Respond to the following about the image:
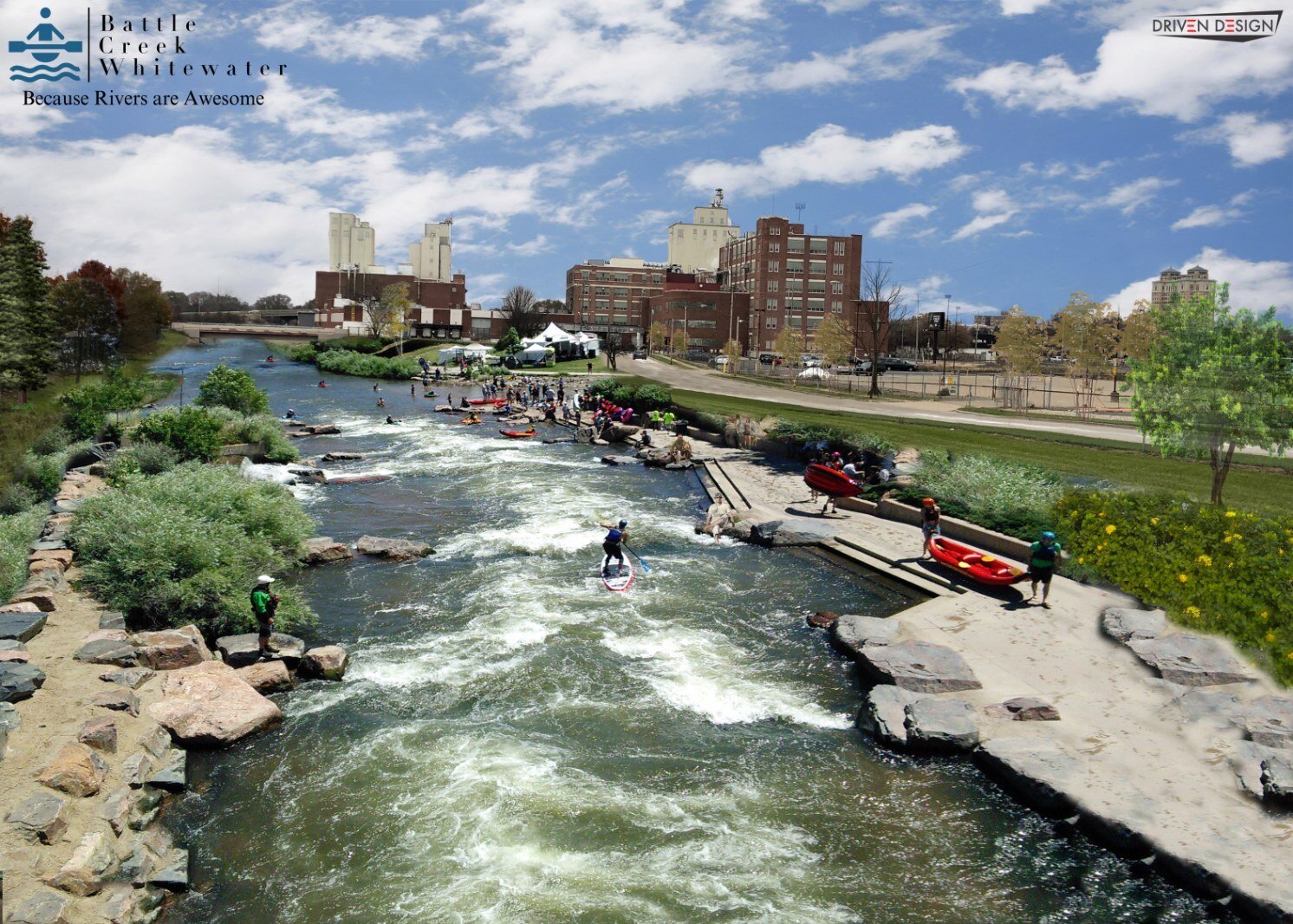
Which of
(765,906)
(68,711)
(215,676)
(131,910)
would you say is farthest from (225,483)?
(765,906)

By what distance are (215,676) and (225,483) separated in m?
8.49

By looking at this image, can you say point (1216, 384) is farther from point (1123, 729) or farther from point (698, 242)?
point (698, 242)

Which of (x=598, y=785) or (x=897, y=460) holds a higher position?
(x=897, y=460)

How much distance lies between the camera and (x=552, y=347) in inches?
3947

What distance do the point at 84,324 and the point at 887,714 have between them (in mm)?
80137

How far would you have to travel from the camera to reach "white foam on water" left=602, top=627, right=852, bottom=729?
45.5ft

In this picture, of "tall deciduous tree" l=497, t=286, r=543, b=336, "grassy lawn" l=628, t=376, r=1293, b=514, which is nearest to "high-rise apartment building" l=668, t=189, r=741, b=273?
"tall deciduous tree" l=497, t=286, r=543, b=336

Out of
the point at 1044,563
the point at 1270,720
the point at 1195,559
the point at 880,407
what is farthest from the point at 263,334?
the point at 1270,720

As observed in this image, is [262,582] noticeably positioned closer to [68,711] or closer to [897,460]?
[68,711]

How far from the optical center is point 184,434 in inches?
1173

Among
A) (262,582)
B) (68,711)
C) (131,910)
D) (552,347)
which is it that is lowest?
(131,910)

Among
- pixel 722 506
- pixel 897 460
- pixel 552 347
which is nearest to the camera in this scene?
pixel 722 506

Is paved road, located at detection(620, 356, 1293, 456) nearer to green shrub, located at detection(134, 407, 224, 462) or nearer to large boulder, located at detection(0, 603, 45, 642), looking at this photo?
large boulder, located at detection(0, 603, 45, 642)

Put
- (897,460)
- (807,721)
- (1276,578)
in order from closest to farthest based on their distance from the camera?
1. (807,721)
2. (1276,578)
3. (897,460)
